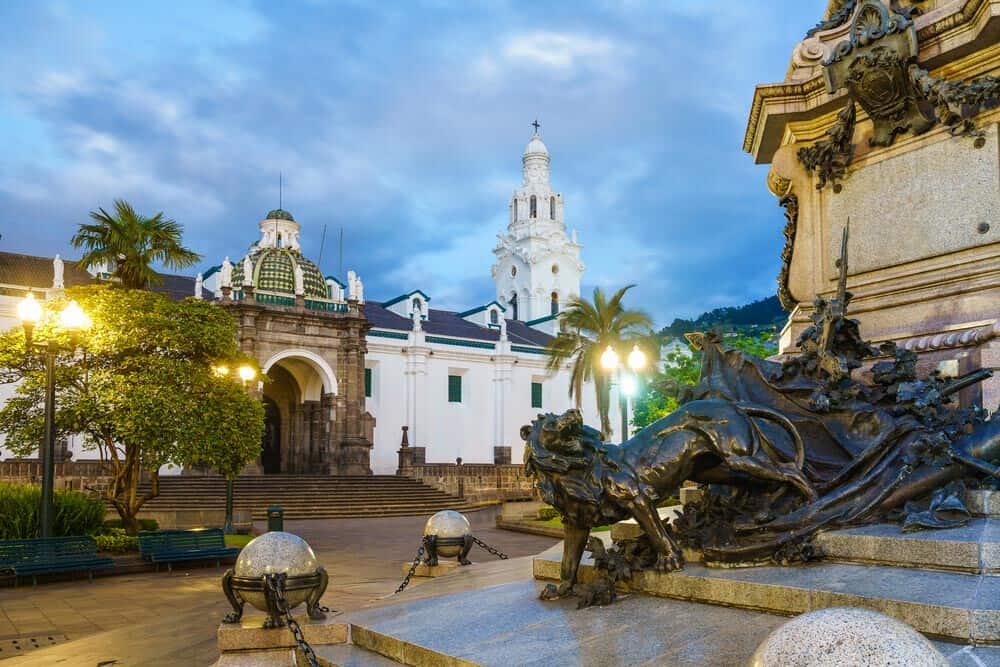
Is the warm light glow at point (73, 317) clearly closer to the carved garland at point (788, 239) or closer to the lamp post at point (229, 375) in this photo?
the lamp post at point (229, 375)

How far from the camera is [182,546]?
1450 centimetres

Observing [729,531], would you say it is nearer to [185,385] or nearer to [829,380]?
[829,380]

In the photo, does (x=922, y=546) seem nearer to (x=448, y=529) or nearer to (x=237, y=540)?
(x=448, y=529)

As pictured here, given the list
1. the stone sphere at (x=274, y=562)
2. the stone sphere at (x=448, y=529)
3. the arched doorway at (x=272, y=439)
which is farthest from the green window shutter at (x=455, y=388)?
the stone sphere at (x=274, y=562)

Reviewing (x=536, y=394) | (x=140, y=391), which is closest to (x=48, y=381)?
(x=140, y=391)

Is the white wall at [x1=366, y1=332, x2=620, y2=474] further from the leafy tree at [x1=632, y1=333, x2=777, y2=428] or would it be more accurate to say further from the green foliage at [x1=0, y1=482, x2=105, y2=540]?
the green foliage at [x1=0, y1=482, x2=105, y2=540]

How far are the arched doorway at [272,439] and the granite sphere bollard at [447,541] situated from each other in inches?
1287

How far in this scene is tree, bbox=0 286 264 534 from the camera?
16.0 m

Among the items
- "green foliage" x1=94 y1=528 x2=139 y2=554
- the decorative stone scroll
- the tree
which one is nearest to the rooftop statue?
the decorative stone scroll

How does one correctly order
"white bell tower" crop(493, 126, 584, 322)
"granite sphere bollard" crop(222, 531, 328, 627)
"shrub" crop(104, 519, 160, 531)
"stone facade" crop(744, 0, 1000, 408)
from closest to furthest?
"granite sphere bollard" crop(222, 531, 328, 627)
"stone facade" crop(744, 0, 1000, 408)
"shrub" crop(104, 519, 160, 531)
"white bell tower" crop(493, 126, 584, 322)

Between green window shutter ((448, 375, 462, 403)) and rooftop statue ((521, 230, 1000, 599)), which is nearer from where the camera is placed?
rooftop statue ((521, 230, 1000, 599))

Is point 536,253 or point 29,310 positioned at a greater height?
point 536,253

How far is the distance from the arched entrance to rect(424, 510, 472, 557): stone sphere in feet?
92.6

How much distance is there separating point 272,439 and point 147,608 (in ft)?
103
